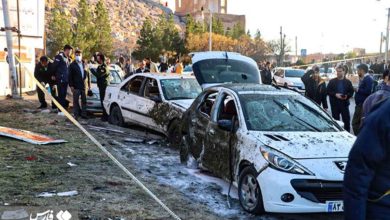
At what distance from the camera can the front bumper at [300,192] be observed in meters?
4.79

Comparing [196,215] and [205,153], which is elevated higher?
[205,153]

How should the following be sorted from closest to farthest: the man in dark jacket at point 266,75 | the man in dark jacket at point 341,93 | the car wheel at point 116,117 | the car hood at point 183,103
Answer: the car hood at point 183,103
the man in dark jacket at point 341,93
the car wheel at point 116,117
the man in dark jacket at point 266,75

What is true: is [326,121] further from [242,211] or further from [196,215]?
[196,215]

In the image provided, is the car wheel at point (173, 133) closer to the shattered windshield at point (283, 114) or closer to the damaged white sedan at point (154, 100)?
the damaged white sedan at point (154, 100)

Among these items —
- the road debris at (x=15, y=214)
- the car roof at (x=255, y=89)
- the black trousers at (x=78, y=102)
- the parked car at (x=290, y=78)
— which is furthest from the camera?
the parked car at (x=290, y=78)

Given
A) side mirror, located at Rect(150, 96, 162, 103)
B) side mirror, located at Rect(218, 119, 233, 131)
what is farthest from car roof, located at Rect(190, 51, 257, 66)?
side mirror, located at Rect(218, 119, 233, 131)

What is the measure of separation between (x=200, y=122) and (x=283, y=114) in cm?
134

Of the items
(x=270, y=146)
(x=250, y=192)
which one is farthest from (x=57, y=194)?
(x=270, y=146)

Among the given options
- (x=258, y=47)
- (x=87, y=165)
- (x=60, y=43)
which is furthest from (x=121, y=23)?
(x=87, y=165)

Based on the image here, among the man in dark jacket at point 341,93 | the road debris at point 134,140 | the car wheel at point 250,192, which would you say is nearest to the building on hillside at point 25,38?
the road debris at point 134,140

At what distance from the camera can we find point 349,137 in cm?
582

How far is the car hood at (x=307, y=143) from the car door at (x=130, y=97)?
5.10 m

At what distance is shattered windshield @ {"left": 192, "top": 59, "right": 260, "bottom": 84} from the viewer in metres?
9.97

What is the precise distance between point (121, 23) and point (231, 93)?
116552 millimetres
